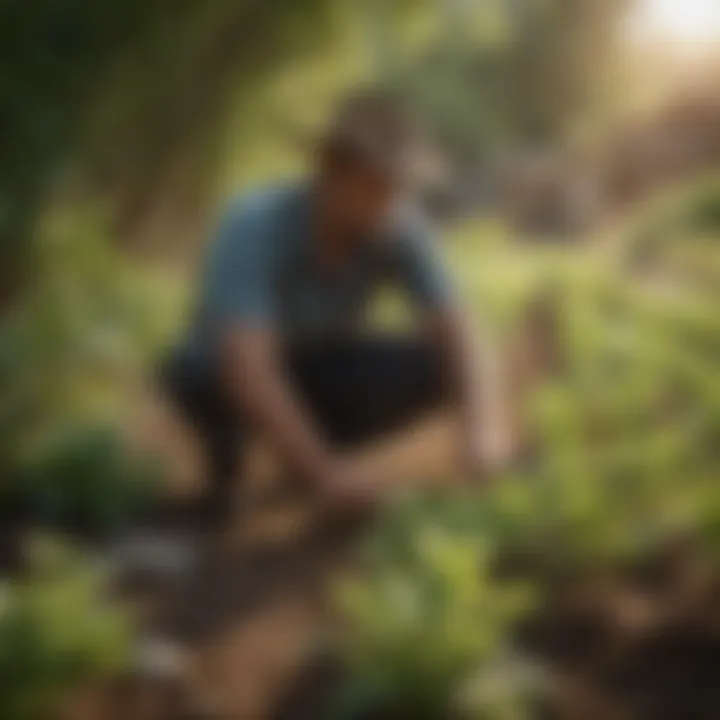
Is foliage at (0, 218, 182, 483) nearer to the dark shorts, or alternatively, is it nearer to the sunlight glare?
the dark shorts

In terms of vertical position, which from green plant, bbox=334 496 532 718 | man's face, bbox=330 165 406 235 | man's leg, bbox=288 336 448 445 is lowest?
green plant, bbox=334 496 532 718

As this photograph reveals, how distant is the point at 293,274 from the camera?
1186 mm

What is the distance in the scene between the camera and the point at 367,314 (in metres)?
1.18

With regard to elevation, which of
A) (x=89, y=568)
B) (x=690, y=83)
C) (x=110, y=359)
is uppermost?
(x=690, y=83)

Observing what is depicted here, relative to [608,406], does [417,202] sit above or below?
above

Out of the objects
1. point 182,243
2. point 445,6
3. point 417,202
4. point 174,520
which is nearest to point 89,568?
point 174,520

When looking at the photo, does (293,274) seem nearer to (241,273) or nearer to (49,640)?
(241,273)

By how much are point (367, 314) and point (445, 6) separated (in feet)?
0.75

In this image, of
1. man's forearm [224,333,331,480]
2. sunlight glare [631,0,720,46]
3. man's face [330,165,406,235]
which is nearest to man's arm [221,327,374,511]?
man's forearm [224,333,331,480]

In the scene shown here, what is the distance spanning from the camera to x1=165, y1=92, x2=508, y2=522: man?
3.83 feet

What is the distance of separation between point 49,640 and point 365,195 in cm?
38

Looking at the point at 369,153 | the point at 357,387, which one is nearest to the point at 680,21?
the point at 369,153

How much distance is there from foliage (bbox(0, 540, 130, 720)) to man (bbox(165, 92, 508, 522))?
0.38 feet

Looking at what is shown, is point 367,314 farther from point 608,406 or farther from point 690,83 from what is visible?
point 690,83
